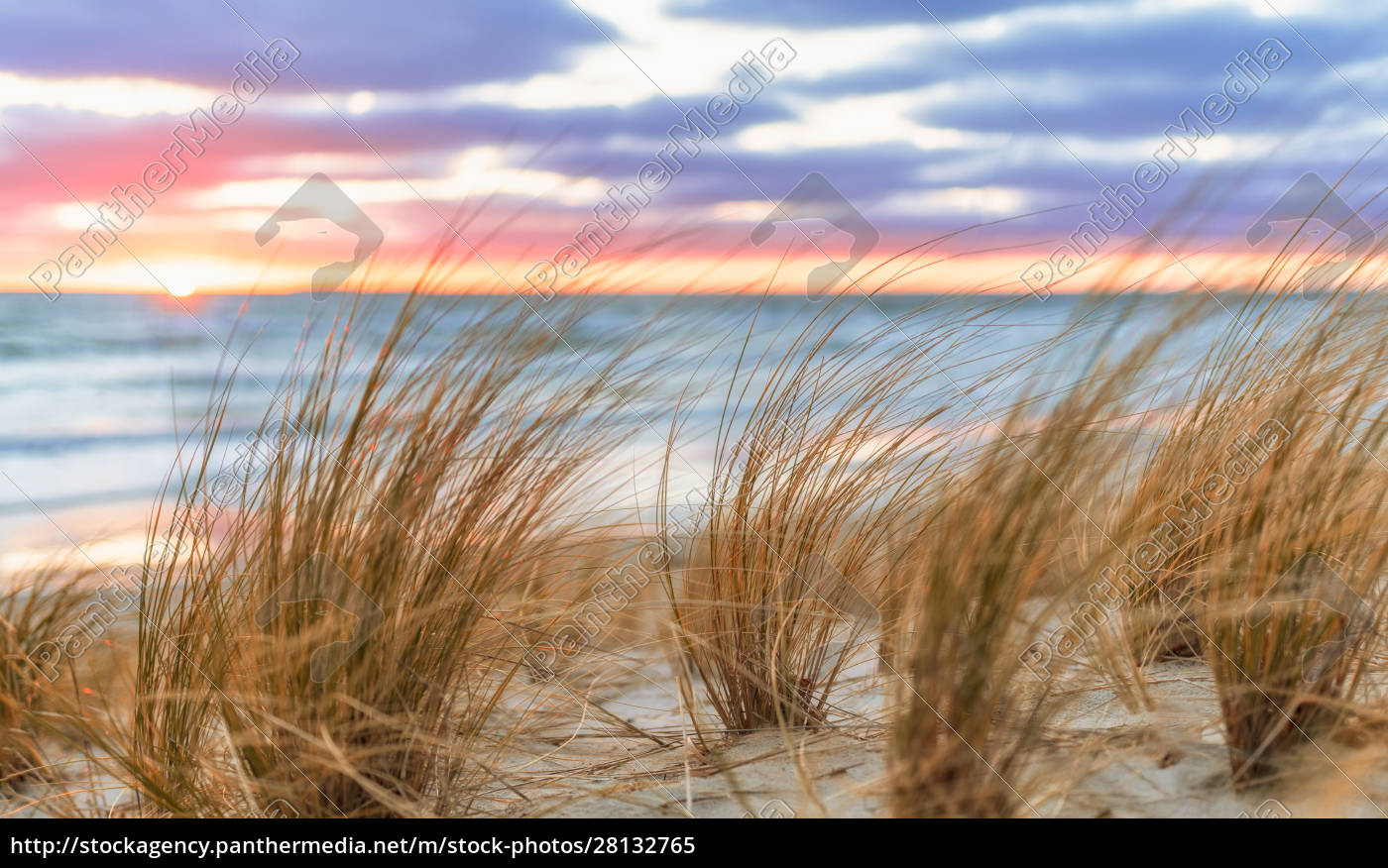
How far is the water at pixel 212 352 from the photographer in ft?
7.34

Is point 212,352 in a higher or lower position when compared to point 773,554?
higher

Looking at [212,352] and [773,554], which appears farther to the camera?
[773,554]

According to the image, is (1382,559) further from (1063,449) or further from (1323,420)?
(1063,449)

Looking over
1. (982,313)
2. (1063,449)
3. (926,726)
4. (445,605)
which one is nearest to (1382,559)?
(1063,449)

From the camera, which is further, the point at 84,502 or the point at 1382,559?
the point at 84,502

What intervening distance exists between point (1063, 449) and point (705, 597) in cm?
102

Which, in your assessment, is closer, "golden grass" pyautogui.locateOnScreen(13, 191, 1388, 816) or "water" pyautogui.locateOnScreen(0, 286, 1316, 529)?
"golden grass" pyautogui.locateOnScreen(13, 191, 1388, 816)

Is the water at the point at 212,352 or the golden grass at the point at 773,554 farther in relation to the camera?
the water at the point at 212,352

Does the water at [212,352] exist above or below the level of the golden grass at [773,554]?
above

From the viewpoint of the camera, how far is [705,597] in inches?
93.6

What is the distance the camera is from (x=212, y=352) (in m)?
2.17

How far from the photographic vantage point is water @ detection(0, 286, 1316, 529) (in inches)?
88.0
